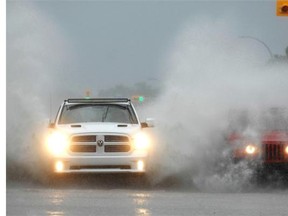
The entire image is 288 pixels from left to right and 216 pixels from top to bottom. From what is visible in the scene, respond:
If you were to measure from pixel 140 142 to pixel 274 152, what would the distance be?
88.4 inches

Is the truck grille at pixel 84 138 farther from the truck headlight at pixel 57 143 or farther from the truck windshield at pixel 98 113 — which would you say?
the truck windshield at pixel 98 113

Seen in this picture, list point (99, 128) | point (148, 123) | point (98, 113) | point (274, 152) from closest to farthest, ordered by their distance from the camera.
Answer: point (274, 152) < point (99, 128) < point (148, 123) < point (98, 113)

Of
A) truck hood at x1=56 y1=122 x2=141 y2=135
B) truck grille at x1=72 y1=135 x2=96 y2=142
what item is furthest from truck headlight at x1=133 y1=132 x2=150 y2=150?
truck grille at x1=72 y1=135 x2=96 y2=142

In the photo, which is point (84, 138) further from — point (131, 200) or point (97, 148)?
point (131, 200)

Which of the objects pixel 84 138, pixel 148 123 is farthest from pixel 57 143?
pixel 148 123

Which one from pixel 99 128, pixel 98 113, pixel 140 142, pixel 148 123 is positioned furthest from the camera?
pixel 98 113

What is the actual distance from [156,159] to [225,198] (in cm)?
260

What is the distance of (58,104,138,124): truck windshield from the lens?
18.2m

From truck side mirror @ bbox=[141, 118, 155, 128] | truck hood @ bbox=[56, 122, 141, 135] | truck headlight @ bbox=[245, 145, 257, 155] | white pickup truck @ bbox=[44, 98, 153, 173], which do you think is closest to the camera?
white pickup truck @ bbox=[44, 98, 153, 173]

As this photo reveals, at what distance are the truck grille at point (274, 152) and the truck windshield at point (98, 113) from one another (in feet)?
8.38

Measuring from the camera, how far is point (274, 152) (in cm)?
1688

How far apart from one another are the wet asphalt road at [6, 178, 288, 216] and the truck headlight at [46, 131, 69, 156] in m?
0.62

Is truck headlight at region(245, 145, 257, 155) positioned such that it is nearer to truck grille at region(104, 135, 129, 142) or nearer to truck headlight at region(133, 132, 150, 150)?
truck headlight at region(133, 132, 150, 150)

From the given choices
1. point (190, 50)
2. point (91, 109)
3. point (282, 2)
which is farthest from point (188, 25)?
point (91, 109)
